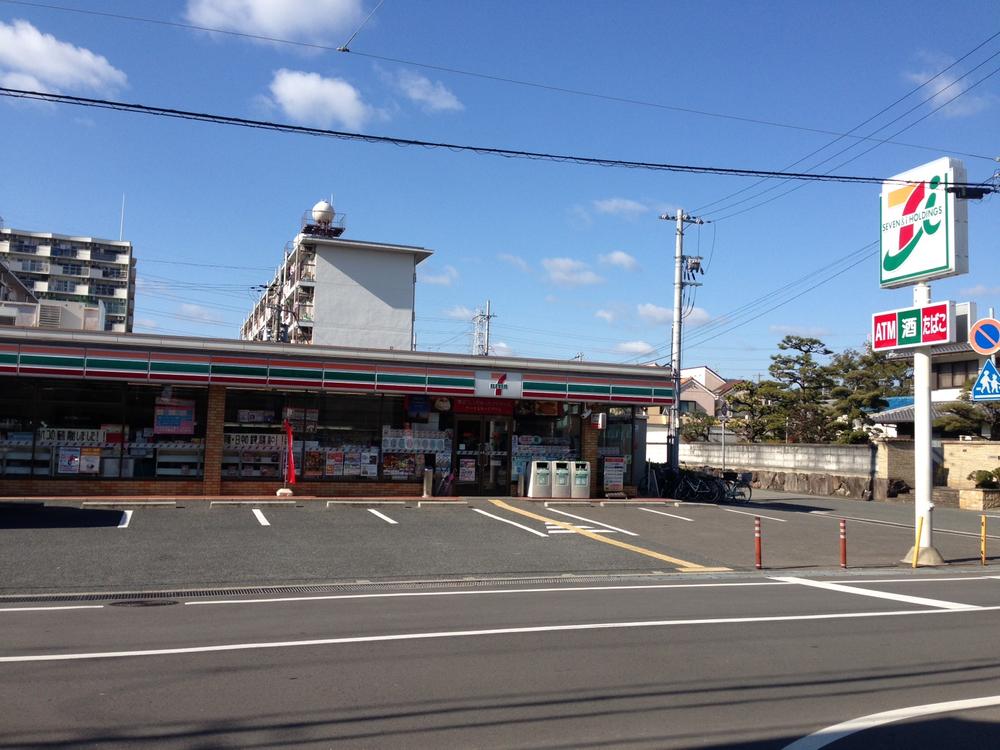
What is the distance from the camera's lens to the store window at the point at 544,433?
27281mm

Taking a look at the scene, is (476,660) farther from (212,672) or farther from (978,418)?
(978,418)

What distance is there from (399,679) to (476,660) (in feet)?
3.03

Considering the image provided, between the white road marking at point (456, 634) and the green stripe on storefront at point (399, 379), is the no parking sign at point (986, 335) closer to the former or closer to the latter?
the white road marking at point (456, 634)

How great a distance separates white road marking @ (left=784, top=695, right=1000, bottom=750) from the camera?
229 inches

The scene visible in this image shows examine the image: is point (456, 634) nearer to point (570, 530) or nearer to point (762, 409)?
point (570, 530)

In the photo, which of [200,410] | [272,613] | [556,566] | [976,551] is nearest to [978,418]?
[976,551]

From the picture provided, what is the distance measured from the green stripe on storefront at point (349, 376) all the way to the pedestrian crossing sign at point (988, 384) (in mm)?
15533

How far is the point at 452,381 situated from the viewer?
25.5 metres

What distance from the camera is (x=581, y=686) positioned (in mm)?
7023

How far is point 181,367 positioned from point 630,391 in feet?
44.3

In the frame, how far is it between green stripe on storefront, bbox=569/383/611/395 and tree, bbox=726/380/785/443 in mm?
21895

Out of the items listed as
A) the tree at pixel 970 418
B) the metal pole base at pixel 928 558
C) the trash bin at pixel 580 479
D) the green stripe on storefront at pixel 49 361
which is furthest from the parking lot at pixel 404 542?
the tree at pixel 970 418

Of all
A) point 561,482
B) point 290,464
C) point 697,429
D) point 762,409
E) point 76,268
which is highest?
point 76,268

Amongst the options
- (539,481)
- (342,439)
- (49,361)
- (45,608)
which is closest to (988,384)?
(539,481)
